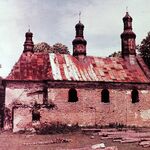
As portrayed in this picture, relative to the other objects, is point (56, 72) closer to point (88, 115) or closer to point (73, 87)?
point (73, 87)

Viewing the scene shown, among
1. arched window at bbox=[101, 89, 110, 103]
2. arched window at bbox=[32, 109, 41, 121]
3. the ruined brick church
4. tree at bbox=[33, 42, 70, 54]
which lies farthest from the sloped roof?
tree at bbox=[33, 42, 70, 54]

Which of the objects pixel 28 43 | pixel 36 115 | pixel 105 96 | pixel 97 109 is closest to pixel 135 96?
pixel 105 96

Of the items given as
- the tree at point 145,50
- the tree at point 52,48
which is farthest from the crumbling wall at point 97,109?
the tree at point 52,48

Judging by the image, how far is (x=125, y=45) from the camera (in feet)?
110

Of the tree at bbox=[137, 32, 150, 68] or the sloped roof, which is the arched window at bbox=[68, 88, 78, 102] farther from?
the tree at bbox=[137, 32, 150, 68]

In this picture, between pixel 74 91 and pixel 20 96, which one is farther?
pixel 74 91

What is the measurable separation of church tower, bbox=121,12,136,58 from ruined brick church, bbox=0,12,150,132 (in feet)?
6.17

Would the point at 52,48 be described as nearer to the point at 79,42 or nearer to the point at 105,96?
the point at 79,42

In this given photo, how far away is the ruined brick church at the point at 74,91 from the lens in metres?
27.5

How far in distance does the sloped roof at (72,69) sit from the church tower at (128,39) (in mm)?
1285

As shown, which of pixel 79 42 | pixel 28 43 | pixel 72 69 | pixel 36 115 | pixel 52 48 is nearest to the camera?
pixel 36 115

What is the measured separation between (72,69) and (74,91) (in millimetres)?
2357

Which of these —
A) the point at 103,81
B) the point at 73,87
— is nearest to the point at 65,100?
the point at 73,87

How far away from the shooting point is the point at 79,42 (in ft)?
105
